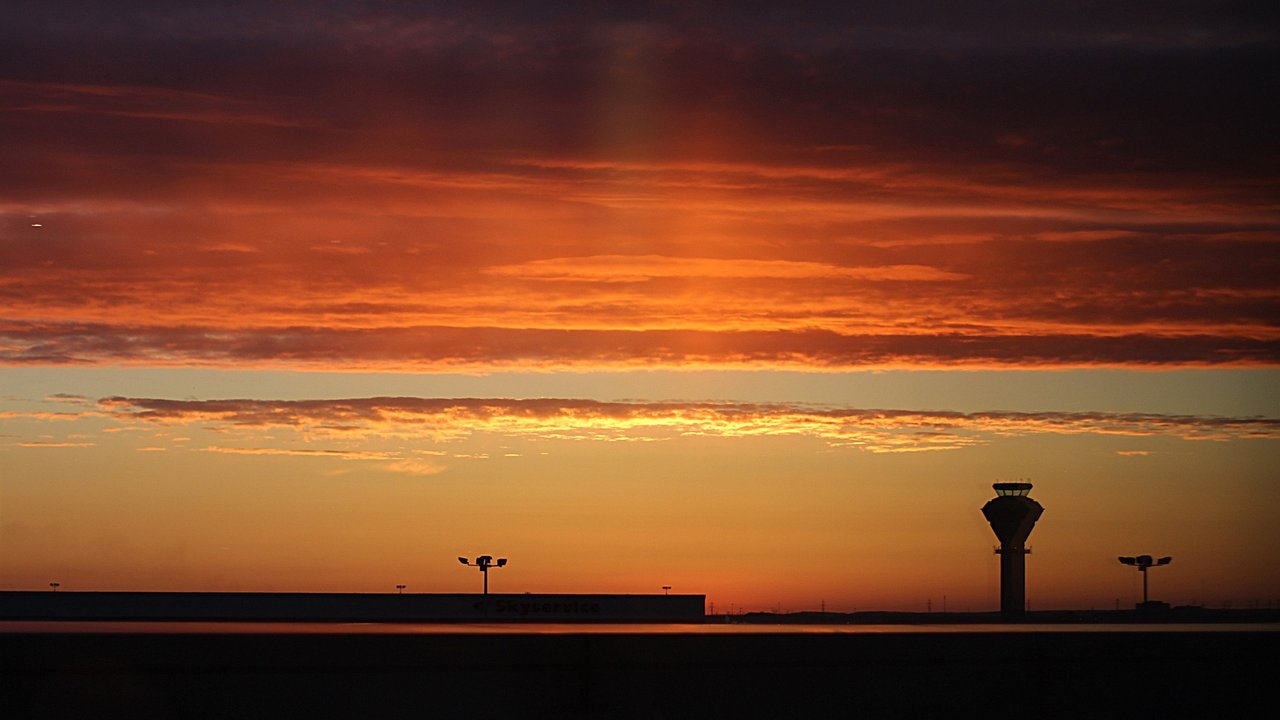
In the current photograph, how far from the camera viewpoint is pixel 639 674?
20.4 feet

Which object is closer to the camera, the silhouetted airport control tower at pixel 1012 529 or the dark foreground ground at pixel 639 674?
the dark foreground ground at pixel 639 674

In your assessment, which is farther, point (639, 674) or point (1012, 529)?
point (1012, 529)

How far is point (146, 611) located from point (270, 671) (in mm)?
91662

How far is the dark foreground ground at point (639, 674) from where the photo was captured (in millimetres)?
5527

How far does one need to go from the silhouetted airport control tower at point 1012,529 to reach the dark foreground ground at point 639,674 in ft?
540

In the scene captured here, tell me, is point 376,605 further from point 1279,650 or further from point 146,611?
point 1279,650

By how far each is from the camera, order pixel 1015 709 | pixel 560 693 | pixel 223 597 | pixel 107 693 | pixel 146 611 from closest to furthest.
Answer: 1. pixel 107 693
2. pixel 560 693
3. pixel 1015 709
4. pixel 146 611
5. pixel 223 597

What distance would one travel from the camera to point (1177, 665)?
6770mm

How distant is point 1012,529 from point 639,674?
167004 mm

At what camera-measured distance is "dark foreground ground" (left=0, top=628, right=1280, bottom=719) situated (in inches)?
218

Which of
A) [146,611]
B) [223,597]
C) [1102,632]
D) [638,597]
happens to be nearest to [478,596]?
[638,597]

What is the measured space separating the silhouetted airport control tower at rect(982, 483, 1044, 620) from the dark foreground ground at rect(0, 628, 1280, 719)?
164 meters

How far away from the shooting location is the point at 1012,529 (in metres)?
166

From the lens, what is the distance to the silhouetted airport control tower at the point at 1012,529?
545 feet
